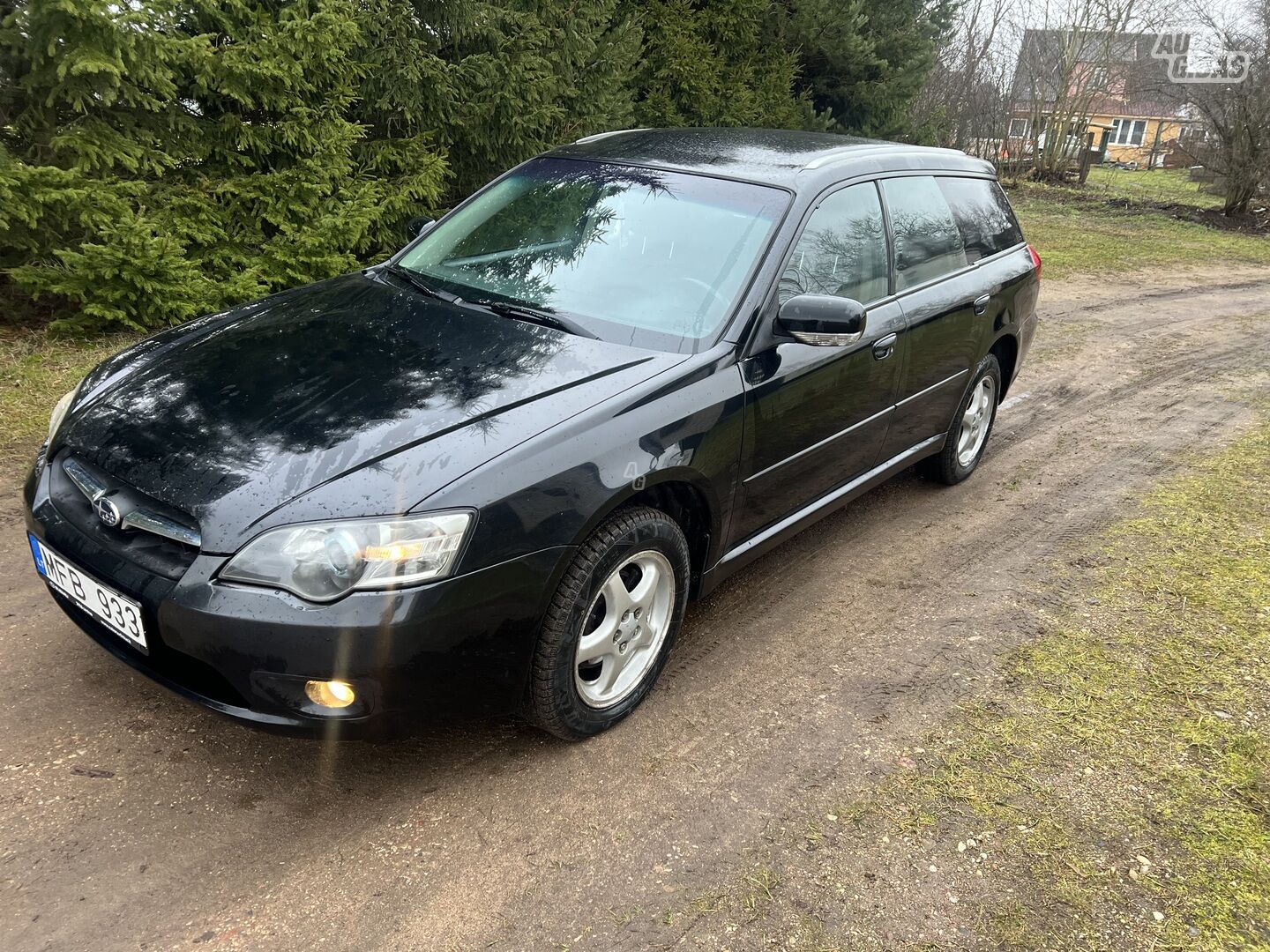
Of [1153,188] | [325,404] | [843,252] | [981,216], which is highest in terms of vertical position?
[1153,188]

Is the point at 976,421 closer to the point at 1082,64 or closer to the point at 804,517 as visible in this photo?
the point at 804,517

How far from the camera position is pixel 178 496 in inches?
90.7

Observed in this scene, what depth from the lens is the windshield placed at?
3.13 m

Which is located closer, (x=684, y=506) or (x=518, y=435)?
(x=518, y=435)

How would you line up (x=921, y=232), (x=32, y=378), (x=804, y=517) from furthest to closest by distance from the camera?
(x=32, y=378) → (x=921, y=232) → (x=804, y=517)

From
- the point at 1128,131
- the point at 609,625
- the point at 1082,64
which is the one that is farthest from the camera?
the point at 1128,131

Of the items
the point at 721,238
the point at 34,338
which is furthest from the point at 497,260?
the point at 34,338

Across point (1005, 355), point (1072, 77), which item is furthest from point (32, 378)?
point (1072, 77)

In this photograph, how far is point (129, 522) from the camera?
2359 mm

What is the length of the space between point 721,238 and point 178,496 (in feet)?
6.61

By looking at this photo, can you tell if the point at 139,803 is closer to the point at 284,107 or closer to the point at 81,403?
the point at 81,403

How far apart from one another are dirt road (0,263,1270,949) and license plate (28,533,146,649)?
0.46 meters

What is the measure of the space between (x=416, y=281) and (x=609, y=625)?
167 cm

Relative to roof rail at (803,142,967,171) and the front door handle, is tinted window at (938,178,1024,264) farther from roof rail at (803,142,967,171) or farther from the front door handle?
the front door handle
